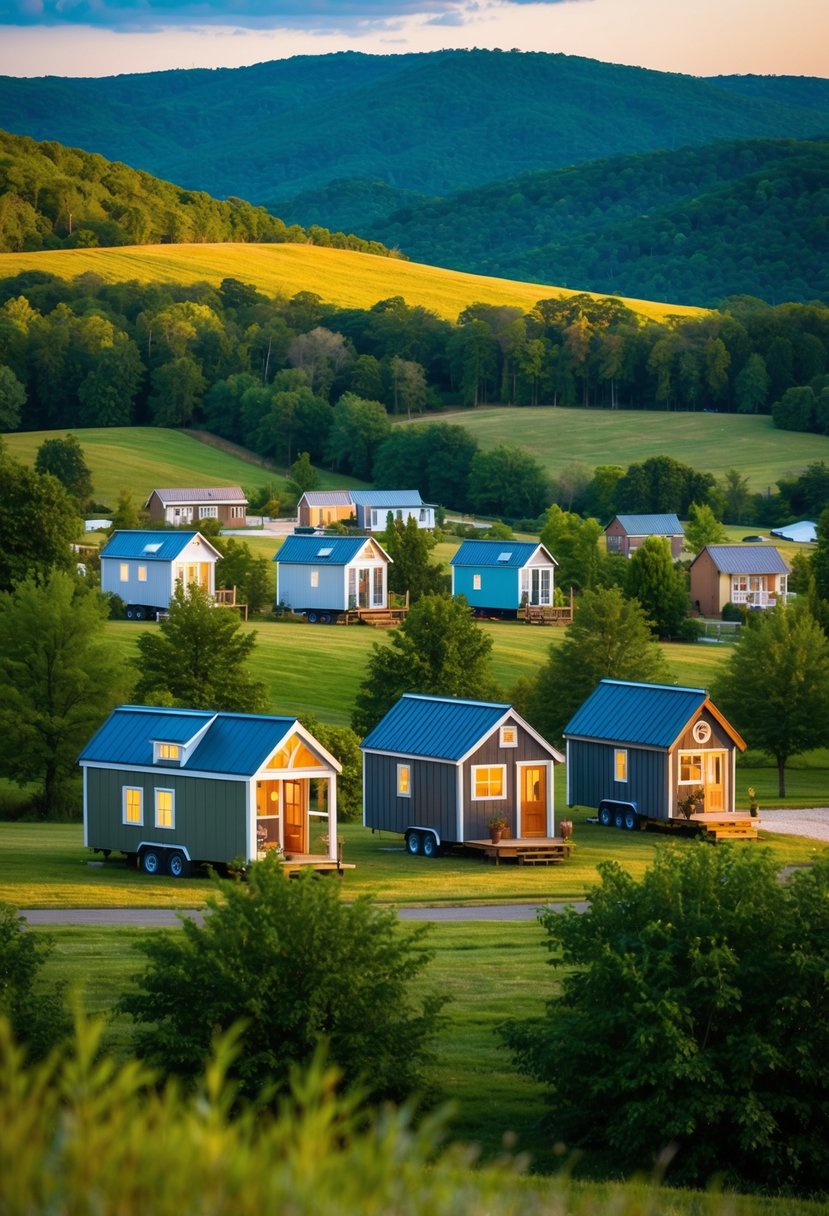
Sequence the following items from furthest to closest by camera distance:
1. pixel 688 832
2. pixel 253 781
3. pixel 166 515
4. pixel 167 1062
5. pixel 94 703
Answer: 1. pixel 166 515
2. pixel 94 703
3. pixel 688 832
4. pixel 253 781
5. pixel 167 1062

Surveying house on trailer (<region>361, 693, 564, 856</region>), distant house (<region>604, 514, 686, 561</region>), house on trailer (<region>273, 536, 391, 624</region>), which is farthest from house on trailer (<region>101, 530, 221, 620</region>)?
house on trailer (<region>361, 693, 564, 856</region>)

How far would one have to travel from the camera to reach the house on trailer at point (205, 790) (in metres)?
37.3

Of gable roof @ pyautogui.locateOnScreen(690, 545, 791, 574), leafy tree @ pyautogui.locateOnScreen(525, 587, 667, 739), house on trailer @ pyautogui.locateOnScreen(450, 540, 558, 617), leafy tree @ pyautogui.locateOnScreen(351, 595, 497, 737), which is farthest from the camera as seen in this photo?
gable roof @ pyautogui.locateOnScreen(690, 545, 791, 574)

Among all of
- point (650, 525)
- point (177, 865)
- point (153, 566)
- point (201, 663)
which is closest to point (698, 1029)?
point (177, 865)

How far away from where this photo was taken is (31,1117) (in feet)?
18.4

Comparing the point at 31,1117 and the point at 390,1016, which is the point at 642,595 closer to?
the point at 390,1016

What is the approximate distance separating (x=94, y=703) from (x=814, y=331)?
141m

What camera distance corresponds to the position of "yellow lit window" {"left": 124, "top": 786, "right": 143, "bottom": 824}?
38.8 meters

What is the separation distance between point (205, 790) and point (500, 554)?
5243 cm

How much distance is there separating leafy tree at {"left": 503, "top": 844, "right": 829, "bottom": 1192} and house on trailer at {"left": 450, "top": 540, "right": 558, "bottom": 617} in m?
67.7

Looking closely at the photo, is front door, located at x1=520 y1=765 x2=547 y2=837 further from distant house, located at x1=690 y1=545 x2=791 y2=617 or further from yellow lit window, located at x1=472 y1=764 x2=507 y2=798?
distant house, located at x1=690 y1=545 x2=791 y2=617

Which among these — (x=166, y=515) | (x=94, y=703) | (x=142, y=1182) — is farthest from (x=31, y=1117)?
(x=166, y=515)

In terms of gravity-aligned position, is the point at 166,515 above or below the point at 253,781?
above

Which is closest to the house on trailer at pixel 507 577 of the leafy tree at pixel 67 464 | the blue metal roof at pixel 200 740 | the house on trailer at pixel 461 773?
the leafy tree at pixel 67 464
